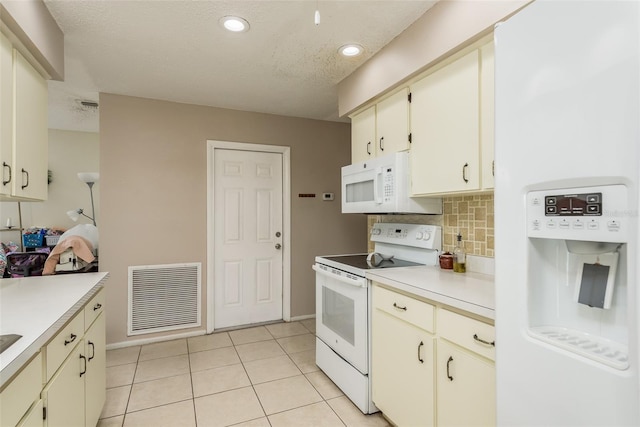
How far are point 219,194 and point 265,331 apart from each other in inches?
61.8

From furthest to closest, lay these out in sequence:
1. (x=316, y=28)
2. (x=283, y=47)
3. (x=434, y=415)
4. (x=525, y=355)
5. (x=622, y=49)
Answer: (x=283, y=47) < (x=316, y=28) < (x=434, y=415) < (x=525, y=355) < (x=622, y=49)

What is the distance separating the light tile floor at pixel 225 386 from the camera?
208 centimetres

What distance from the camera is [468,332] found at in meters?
1.41

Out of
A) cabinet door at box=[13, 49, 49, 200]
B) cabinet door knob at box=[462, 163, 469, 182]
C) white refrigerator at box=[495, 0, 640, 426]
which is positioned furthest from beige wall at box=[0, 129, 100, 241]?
white refrigerator at box=[495, 0, 640, 426]

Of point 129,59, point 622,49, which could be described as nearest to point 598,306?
point 622,49

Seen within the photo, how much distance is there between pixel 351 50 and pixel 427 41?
0.59 metres

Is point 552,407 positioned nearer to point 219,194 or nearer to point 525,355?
point 525,355

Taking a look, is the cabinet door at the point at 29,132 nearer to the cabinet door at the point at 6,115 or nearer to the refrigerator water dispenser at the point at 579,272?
the cabinet door at the point at 6,115

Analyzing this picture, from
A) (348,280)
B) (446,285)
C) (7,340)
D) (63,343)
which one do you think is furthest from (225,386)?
(446,285)

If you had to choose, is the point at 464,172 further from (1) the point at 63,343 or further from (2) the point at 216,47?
(1) the point at 63,343

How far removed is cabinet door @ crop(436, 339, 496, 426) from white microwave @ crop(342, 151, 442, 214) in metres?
0.94

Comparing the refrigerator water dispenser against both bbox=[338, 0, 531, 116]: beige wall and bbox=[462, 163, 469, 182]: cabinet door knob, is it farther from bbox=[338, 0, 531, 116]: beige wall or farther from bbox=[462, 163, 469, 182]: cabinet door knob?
bbox=[338, 0, 531, 116]: beige wall

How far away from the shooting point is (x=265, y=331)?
360cm

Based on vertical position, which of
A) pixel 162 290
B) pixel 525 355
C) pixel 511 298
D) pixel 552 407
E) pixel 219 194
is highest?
pixel 219 194
